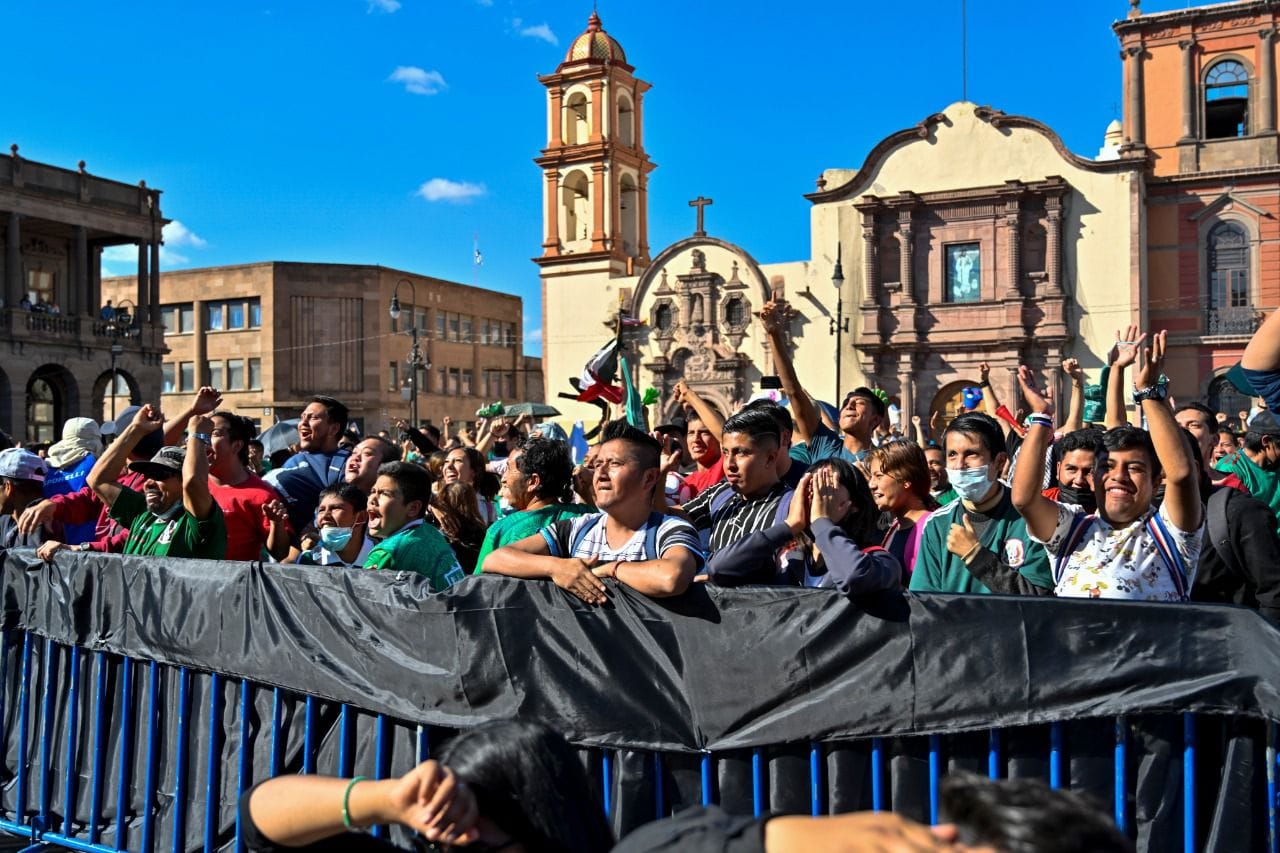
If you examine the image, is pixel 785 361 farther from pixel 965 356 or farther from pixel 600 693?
pixel 965 356

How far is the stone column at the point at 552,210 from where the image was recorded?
4428cm

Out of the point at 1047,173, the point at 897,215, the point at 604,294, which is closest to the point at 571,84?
the point at 604,294

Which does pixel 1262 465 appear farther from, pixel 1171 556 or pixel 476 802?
pixel 476 802

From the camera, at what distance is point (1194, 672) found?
353cm

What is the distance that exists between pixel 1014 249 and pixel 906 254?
3.37 meters

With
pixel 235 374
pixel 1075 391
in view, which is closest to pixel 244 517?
pixel 1075 391

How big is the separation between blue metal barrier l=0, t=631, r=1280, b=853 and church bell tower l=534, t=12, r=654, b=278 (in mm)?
38242

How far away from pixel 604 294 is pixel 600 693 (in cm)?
3970

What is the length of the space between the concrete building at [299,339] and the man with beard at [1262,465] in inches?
1904

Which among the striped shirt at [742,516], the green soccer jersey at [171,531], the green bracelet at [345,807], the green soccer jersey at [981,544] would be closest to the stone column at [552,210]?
the green soccer jersey at [171,531]

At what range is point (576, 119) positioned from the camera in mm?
44625

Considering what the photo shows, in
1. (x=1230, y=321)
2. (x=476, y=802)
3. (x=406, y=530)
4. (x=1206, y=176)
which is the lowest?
(x=476, y=802)

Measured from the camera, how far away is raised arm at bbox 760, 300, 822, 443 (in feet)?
23.3


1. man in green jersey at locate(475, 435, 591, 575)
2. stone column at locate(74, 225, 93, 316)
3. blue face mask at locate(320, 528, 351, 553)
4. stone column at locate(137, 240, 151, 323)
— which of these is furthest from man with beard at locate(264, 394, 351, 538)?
stone column at locate(137, 240, 151, 323)
